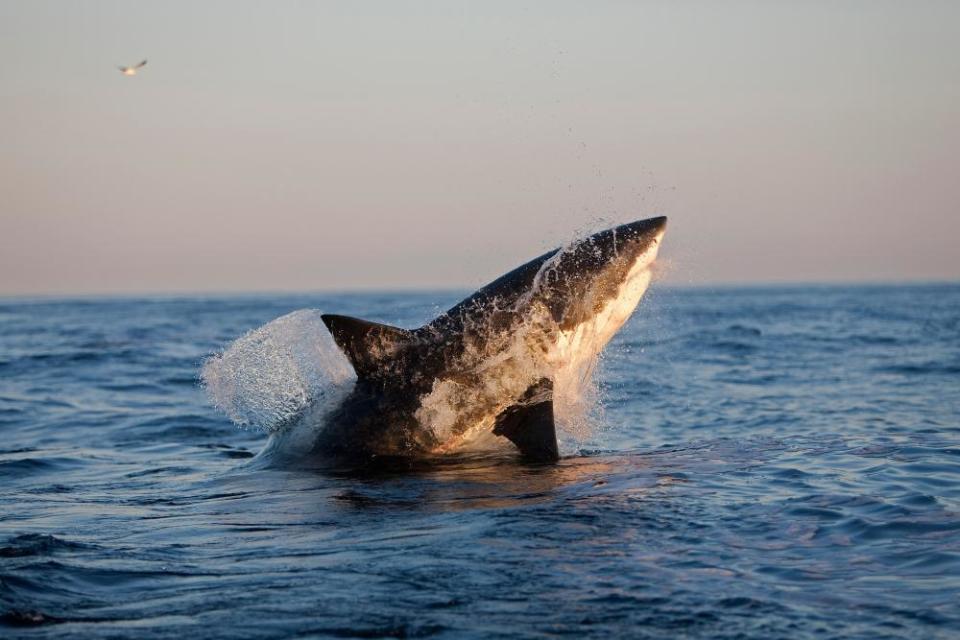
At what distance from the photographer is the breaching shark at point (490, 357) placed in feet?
36.1

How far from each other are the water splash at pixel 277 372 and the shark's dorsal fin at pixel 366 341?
109 centimetres

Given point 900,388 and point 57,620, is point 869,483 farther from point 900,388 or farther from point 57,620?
point 900,388

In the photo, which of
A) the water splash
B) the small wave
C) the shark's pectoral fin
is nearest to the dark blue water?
the small wave

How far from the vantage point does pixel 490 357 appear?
11.3 meters

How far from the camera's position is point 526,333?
11531mm

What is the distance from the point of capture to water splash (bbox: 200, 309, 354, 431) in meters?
12.5

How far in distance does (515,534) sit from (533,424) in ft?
11.8

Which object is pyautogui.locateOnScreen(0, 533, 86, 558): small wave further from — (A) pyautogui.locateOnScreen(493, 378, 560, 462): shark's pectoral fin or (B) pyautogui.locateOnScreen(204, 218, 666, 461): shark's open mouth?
(A) pyautogui.locateOnScreen(493, 378, 560, 462): shark's pectoral fin

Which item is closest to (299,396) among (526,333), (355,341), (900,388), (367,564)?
(355,341)

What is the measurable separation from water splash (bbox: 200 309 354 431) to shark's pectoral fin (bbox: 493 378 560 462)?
1.98 metres

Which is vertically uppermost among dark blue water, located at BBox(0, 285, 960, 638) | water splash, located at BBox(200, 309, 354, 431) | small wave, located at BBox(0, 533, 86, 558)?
water splash, located at BBox(200, 309, 354, 431)

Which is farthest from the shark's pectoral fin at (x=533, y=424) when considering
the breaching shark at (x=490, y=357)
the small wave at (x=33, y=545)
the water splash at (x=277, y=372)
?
the small wave at (x=33, y=545)

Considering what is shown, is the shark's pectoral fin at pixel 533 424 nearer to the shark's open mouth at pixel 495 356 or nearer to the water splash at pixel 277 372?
the shark's open mouth at pixel 495 356

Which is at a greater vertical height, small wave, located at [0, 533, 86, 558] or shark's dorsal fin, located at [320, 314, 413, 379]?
shark's dorsal fin, located at [320, 314, 413, 379]
